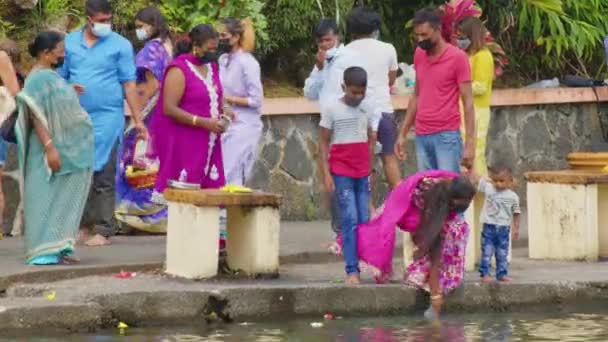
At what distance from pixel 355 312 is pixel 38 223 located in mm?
2338

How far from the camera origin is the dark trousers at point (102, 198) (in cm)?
1404

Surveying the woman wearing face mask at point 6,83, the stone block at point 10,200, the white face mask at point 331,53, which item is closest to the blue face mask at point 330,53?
the white face mask at point 331,53

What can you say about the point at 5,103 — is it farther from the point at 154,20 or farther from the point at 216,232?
the point at 216,232

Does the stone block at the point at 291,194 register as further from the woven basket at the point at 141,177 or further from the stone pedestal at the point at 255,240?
the stone pedestal at the point at 255,240

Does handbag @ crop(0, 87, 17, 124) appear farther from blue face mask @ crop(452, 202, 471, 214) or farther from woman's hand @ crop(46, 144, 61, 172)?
blue face mask @ crop(452, 202, 471, 214)

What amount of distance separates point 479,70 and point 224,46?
74.8 inches

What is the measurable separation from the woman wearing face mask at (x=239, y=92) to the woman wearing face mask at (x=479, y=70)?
1592 mm

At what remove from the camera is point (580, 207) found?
13.8m

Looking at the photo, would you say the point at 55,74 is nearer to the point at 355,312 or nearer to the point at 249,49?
the point at 249,49

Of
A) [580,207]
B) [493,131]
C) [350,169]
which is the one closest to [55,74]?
[350,169]

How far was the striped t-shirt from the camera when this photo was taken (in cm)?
1204

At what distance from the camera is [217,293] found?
37.9ft

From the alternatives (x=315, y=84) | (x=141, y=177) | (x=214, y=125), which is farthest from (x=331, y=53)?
(x=141, y=177)

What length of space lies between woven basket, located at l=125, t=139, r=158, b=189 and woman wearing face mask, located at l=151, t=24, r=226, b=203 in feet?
6.44
